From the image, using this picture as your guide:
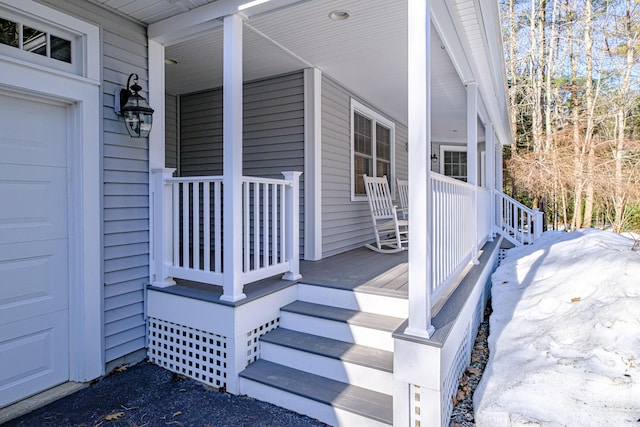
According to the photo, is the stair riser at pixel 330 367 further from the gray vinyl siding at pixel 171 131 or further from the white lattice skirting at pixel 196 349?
the gray vinyl siding at pixel 171 131

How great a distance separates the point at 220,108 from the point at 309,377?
3883mm

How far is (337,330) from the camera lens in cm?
285

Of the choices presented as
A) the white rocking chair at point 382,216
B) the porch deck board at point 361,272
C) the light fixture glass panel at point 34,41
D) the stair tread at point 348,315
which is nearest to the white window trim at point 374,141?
the white rocking chair at point 382,216

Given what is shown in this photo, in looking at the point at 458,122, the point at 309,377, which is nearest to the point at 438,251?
the point at 309,377

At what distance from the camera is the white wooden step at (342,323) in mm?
2699

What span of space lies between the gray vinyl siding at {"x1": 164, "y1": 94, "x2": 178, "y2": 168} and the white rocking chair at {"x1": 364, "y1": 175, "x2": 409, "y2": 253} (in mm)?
2850

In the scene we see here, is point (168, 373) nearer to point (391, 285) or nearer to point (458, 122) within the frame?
point (391, 285)

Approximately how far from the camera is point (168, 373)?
120 inches

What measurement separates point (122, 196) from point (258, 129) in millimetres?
2222

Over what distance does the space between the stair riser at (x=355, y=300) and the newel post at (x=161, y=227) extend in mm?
1182

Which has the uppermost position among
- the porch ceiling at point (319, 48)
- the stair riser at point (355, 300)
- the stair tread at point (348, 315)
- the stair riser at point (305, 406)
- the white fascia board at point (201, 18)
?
the porch ceiling at point (319, 48)

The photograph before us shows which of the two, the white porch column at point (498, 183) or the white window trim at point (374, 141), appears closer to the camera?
the white window trim at point (374, 141)

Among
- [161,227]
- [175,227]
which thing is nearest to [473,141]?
[175,227]

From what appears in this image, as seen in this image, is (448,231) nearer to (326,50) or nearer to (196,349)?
(196,349)
